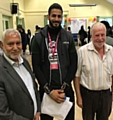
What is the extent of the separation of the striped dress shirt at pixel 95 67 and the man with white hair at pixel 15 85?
62 cm

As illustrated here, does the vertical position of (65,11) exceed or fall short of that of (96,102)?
it exceeds it

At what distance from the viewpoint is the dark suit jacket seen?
1.44 meters

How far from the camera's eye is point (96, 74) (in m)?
2.05

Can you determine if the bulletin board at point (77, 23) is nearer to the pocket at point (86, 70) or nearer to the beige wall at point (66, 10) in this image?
the beige wall at point (66, 10)

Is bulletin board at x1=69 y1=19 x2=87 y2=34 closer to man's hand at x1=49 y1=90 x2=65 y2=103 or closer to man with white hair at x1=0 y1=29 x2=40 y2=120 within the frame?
man's hand at x1=49 y1=90 x2=65 y2=103

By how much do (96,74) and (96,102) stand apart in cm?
30

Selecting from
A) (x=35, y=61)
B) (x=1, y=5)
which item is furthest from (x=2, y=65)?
(x=1, y=5)

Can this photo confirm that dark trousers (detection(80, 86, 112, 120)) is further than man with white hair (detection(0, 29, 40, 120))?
Yes

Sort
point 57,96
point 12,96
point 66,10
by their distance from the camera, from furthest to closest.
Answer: point 66,10 < point 57,96 < point 12,96

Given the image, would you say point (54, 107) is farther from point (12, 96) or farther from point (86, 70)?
point (12, 96)

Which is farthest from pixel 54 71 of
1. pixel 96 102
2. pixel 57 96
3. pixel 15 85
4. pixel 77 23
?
pixel 77 23

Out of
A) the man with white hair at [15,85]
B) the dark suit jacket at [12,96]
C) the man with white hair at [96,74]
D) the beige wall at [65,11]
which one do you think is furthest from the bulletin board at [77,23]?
the dark suit jacket at [12,96]

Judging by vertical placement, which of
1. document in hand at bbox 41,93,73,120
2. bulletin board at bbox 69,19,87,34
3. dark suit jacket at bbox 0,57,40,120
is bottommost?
document in hand at bbox 41,93,73,120

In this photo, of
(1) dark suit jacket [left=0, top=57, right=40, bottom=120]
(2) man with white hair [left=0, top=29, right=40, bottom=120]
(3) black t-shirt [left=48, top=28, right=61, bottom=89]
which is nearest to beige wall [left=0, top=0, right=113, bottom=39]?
(3) black t-shirt [left=48, top=28, right=61, bottom=89]
